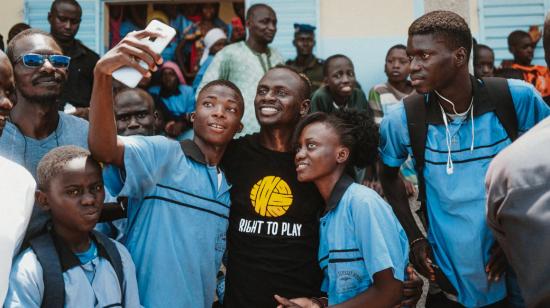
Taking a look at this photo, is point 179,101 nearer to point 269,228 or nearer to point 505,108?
point 269,228

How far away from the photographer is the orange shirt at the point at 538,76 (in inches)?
244

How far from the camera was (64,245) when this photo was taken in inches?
105

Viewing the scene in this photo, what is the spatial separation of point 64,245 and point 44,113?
93 centimetres

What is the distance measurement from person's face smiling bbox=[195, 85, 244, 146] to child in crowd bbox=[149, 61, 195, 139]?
3.01 m

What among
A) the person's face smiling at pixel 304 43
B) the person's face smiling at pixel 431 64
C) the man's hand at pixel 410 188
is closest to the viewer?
the person's face smiling at pixel 431 64

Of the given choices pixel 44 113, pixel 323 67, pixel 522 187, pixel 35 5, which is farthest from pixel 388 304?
pixel 35 5

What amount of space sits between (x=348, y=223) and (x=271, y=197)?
0.43 metres

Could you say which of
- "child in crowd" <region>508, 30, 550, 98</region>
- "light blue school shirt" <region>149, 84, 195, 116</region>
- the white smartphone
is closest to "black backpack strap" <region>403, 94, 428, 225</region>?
the white smartphone

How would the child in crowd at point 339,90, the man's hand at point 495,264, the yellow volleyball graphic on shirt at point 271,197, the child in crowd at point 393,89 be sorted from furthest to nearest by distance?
the child in crowd at point 393,89 → the child in crowd at point 339,90 → the yellow volleyball graphic on shirt at point 271,197 → the man's hand at point 495,264

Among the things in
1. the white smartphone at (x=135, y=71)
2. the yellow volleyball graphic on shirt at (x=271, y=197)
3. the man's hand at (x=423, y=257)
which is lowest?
the man's hand at (x=423, y=257)

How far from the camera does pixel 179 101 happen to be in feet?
21.0

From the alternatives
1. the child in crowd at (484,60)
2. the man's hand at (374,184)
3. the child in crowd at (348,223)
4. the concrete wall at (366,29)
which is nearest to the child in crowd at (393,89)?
the man's hand at (374,184)

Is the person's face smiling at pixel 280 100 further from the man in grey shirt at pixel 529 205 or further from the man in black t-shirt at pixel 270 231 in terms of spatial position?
the man in grey shirt at pixel 529 205

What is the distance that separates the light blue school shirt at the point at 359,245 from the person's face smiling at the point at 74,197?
1081mm
